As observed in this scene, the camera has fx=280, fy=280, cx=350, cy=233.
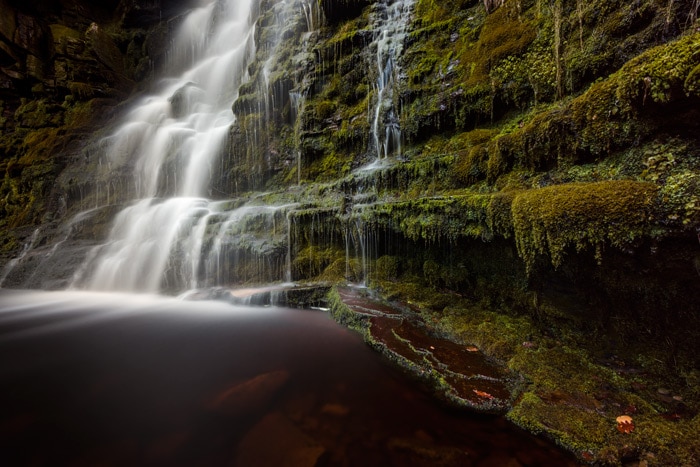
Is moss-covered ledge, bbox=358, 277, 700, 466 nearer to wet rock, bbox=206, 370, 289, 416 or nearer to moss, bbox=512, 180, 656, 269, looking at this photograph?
moss, bbox=512, 180, 656, 269

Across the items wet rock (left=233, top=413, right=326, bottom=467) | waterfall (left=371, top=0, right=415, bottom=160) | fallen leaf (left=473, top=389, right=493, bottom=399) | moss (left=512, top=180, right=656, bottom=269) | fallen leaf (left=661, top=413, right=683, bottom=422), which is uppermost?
waterfall (left=371, top=0, right=415, bottom=160)

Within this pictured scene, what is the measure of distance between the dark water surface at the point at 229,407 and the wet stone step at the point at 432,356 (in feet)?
0.63

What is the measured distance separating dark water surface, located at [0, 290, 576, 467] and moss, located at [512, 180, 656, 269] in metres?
2.11

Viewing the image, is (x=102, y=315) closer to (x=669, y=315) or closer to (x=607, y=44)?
(x=669, y=315)

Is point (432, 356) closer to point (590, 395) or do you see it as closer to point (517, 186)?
point (590, 395)

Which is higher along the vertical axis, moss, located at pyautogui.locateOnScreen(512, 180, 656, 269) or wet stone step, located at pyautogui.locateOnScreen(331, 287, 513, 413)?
moss, located at pyautogui.locateOnScreen(512, 180, 656, 269)

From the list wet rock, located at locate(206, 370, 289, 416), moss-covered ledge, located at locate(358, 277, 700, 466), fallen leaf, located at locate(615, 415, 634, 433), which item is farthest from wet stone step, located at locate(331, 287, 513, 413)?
wet rock, located at locate(206, 370, 289, 416)

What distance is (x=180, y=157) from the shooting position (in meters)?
14.8

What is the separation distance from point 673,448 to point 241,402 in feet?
12.7

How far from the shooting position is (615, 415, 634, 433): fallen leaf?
94.0 inches

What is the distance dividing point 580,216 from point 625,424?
1.99 metres

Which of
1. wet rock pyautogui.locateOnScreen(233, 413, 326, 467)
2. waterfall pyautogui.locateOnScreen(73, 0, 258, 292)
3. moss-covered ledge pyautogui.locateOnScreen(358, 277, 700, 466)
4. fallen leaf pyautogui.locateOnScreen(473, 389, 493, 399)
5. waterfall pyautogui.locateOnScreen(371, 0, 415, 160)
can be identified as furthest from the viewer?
waterfall pyautogui.locateOnScreen(73, 0, 258, 292)

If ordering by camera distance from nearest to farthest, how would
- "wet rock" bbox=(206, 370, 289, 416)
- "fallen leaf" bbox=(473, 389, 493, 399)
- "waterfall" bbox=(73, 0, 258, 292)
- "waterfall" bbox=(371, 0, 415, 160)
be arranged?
"fallen leaf" bbox=(473, 389, 493, 399)
"wet rock" bbox=(206, 370, 289, 416)
"waterfall" bbox=(371, 0, 415, 160)
"waterfall" bbox=(73, 0, 258, 292)

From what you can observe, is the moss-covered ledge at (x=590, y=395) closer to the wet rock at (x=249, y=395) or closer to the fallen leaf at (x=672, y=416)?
the fallen leaf at (x=672, y=416)
